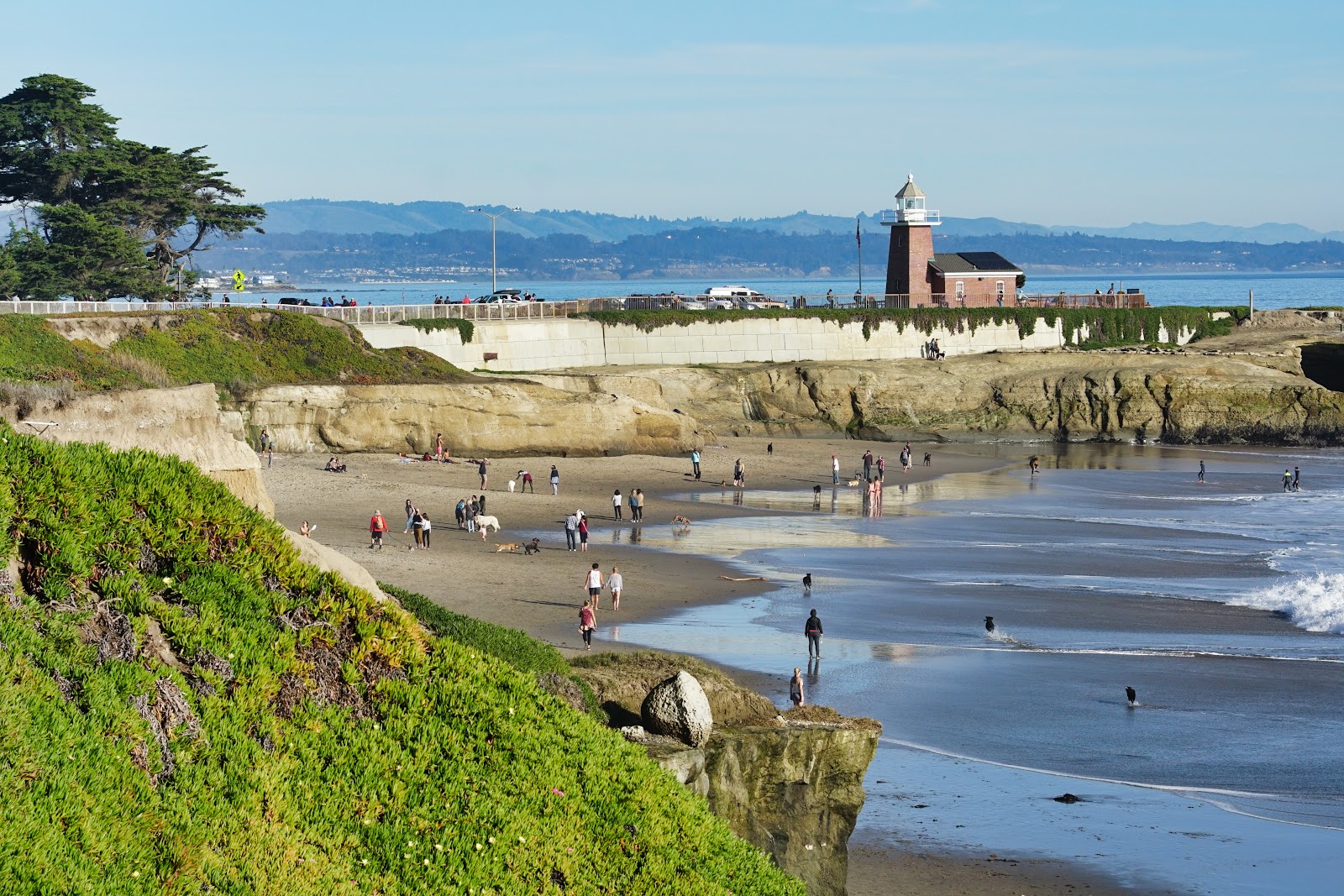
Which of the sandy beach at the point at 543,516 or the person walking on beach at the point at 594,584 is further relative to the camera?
the sandy beach at the point at 543,516

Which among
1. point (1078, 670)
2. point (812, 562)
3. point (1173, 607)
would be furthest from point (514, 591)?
point (1173, 607)

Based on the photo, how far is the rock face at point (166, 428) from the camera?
16.0m

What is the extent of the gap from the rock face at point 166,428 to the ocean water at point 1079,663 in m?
8.08

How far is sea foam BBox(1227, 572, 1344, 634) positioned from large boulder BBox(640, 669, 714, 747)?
17707 mm

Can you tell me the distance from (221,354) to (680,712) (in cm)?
4150

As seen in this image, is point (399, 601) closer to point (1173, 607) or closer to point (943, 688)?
point (943, 688)

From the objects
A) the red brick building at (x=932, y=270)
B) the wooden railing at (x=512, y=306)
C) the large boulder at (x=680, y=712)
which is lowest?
the large boulder at (x=680, y=712)

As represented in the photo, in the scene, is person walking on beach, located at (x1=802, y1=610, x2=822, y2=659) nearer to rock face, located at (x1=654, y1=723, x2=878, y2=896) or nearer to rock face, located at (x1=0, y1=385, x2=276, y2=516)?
rock face, located at (x1=0, y1=385, x2=276, y2=516)

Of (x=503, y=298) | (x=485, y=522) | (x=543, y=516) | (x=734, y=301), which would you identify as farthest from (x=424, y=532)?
(x=503, y=298)

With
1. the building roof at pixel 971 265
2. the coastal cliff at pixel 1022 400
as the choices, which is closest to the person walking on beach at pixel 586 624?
the coastal cliff at pixel 1022 400

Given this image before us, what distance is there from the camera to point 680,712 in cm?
1266

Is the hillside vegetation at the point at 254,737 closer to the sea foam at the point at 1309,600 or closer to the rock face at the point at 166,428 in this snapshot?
the rock face at the point at 166,428

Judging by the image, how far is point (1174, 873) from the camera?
15.0 metres

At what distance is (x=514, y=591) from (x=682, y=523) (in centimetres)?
1089
